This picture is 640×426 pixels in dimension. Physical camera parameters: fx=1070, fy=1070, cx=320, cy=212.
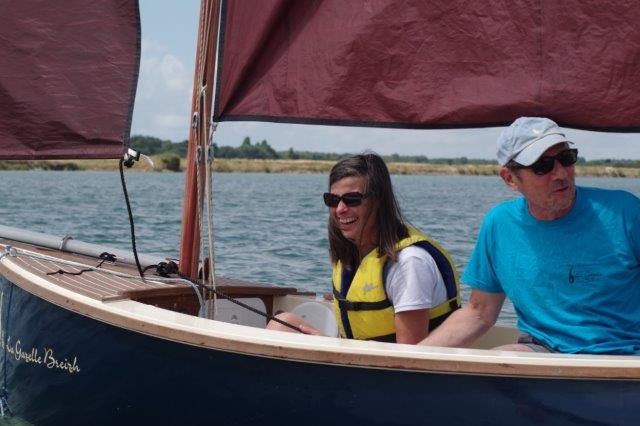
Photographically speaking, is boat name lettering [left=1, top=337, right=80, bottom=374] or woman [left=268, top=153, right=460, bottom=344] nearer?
woman [left=268, top=153, right=460, bottom=344]

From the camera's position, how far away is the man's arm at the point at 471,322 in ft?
11.2

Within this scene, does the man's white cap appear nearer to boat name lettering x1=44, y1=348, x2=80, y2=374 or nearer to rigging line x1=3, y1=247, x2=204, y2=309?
rigging line x1=3, y1=247, x2=204, y2=309

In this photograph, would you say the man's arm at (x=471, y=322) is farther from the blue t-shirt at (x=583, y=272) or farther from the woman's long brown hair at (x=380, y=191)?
the woman's long brown hair at (x=380, y=191)

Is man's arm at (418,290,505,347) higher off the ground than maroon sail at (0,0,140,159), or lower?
lower

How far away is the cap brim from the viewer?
3.08m

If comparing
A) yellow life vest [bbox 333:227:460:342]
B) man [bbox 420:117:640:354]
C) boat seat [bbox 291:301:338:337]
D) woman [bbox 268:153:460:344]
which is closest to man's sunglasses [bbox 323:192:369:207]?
woman [bbox 268:153:460:344]

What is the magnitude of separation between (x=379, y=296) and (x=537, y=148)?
2.46ft

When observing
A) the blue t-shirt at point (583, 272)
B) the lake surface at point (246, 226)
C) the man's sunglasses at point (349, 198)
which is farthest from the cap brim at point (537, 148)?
the lake surface at point (246, 226)

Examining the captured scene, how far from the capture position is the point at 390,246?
11.4 feet

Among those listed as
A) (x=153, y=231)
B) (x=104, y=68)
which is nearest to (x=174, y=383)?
(x=104, y=68)

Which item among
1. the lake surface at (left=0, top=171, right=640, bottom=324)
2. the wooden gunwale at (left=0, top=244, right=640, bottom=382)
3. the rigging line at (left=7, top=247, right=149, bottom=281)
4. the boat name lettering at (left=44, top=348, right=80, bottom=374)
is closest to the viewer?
the wooden gunwale at (left=0, top=244, right=640, bottom=382)

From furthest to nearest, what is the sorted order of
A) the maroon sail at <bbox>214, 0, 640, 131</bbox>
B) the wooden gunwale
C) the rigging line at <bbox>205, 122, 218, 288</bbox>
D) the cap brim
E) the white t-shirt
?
1. the rigging line at <bbox>205, 122, 218, 288</bbox>
2. the maroon sail at <bbox>214, 0, 640, 131</bbox>
3. the white t-shirt
4. the cap brim
5. the wooden gunwale

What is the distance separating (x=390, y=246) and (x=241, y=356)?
1.96 feet

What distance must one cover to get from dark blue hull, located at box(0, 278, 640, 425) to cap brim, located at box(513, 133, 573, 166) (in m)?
0.63
